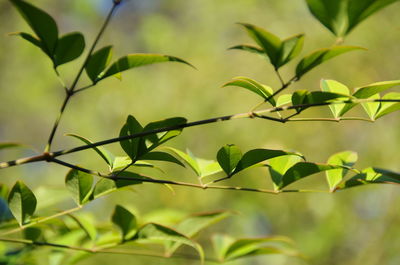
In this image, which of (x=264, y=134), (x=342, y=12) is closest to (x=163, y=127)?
(x=342, y=12)

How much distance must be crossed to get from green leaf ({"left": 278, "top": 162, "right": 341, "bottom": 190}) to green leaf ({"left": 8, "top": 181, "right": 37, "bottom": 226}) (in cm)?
20

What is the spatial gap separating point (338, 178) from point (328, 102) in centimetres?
13

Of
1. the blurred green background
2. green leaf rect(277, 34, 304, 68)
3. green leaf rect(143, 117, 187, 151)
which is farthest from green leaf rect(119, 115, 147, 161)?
the blurred green background

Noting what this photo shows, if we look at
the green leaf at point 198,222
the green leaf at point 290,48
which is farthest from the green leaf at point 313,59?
the green leaf at point 198,222

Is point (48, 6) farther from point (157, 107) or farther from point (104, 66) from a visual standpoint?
point (104, 66)

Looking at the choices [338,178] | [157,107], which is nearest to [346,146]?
[157,107]

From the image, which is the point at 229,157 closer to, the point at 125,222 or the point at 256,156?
the point at 256,156

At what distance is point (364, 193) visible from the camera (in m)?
1.53

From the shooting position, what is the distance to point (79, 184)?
Answer: 0.40 m

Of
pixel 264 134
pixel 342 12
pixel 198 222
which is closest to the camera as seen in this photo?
pixel 342 12

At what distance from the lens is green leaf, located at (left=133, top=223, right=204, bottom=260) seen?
1.32 ft

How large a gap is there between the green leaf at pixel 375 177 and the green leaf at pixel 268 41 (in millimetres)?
117

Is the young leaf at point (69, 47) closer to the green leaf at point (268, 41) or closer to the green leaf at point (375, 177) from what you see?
the green leaf at point (268, 41)

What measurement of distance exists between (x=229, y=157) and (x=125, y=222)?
14cm
